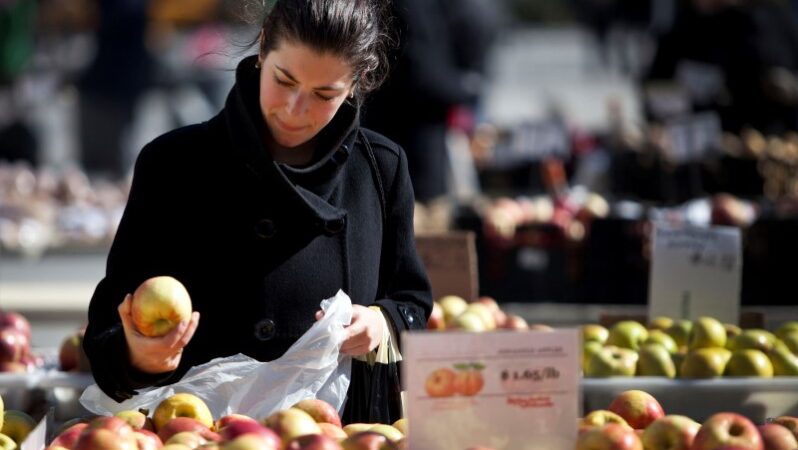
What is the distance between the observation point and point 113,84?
12.4m

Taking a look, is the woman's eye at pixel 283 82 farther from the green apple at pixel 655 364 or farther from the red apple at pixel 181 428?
the green apple at pixel 655 364

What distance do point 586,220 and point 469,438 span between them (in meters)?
3.85

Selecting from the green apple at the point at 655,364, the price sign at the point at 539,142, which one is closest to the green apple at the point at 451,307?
the green apple at the point at 655,364

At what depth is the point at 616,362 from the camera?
3283mm

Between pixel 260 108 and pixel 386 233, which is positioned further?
pixel 386 233

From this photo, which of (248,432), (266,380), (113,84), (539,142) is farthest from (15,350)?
(113,84)

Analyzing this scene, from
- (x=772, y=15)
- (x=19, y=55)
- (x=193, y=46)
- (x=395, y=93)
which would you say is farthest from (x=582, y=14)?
(x=395, y=93)

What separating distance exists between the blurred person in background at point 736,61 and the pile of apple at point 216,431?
596 cm

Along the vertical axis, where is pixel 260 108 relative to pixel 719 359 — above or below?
above

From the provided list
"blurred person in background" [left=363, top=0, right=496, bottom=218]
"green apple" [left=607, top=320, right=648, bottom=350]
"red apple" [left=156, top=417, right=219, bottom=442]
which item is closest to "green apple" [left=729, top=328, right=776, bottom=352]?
"green apple" [left=607, top=320, right=648, bottom=350]

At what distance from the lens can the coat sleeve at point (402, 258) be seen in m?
2.84

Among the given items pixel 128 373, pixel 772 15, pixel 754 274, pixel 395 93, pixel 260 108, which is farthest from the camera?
pixel 772 15

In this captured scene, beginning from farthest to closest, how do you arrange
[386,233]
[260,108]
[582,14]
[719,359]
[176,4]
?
[582,14]
[176,4]
[719,359]
[386,233]
[260,108]

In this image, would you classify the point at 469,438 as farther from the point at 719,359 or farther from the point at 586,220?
the point at 586,220
